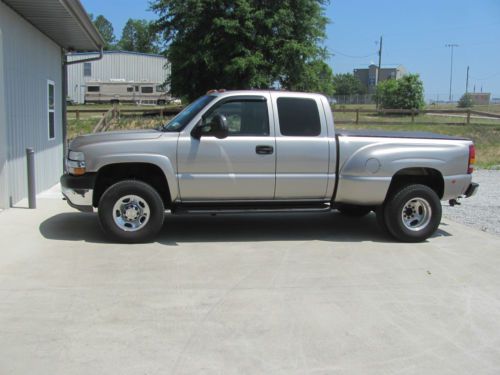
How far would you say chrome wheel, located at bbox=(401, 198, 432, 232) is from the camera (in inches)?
308

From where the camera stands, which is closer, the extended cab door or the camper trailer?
the extended cab door

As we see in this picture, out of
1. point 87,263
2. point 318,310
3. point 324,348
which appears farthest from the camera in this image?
point 87,263

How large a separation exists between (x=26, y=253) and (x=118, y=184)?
136 cm

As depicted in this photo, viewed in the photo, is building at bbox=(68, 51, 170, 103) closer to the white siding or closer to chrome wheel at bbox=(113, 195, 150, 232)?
the white siding

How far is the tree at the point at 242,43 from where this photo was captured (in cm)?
2772

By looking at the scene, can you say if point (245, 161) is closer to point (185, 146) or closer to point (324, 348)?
point (185, 146)

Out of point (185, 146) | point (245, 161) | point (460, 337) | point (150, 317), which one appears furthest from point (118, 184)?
point (460, 337)

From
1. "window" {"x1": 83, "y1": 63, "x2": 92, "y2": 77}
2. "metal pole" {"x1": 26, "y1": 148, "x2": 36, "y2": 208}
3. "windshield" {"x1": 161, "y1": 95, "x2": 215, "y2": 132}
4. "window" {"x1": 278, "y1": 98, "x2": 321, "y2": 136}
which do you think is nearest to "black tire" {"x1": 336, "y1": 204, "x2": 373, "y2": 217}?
"window" {"x1": 278, "y1": 98, "x2": 321, "y2": 136}

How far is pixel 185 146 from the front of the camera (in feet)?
23.8

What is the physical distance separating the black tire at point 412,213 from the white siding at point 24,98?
6.04 metres

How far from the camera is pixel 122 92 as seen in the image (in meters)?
60.7

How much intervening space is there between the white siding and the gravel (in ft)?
24.8

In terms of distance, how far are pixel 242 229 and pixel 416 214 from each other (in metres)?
2.49

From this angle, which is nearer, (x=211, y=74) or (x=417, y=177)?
(x=417, y=177)
